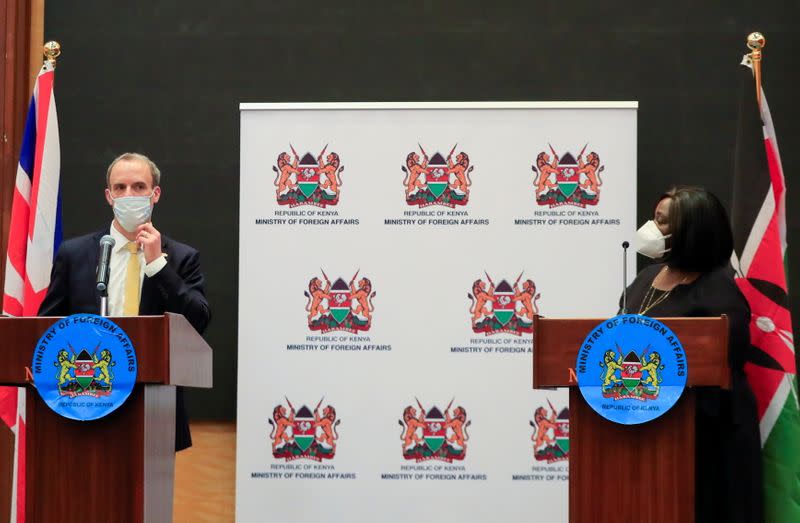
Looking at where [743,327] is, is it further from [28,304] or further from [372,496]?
[28,304]

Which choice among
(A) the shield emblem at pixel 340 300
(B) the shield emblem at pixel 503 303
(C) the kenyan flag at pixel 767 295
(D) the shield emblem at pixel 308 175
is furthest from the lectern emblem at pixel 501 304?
(C) the kenyan flag at pixel 767 295

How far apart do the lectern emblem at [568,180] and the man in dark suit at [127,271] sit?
200 cm

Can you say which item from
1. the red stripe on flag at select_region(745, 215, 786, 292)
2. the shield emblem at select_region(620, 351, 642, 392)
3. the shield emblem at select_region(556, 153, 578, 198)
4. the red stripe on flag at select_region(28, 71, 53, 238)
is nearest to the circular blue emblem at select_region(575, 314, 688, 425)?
the shield emblem at select_region(620, 351, 642, 392)

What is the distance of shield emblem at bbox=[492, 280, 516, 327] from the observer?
5.14 metres

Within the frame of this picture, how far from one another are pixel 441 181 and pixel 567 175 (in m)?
0.60

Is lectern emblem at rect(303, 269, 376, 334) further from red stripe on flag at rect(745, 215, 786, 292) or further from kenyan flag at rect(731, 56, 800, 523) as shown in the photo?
red stripe on flag at rect(745, 215, 786, 292)

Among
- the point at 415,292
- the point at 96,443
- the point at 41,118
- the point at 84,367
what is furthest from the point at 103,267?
the point at 415,292

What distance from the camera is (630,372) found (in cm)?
306

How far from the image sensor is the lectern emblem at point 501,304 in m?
5.14

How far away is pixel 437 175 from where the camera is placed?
5.21m

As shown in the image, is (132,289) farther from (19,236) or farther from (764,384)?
(764,384)

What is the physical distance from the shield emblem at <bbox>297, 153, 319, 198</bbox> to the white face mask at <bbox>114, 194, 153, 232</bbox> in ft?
5.35

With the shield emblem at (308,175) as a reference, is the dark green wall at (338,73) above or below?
above

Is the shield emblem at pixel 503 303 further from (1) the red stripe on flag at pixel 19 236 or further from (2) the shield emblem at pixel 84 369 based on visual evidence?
(2) the shield emblem at pixel 84 369
